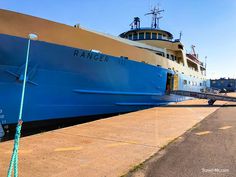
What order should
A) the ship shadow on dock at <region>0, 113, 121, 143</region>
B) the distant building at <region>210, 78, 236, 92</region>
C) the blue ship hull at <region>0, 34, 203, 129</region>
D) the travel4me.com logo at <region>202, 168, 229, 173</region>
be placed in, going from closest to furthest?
the travel4me.com logo at <region>202, 168, 229, 173</region> → the blue ship hull at <region>0, 34, 203, 129</region> → the ship shadow on dock at <region>0, 113, 121, 143</region> → the distant building at <region>210, 78, 236, 92</region>

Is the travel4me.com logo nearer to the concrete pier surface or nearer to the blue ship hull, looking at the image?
the concrete pier surface

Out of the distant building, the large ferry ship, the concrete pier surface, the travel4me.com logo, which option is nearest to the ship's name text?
the large ferry ship

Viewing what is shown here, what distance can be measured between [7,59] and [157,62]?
25.0 ft

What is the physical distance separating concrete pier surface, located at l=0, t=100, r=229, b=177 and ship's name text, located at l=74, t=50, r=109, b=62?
2.54m

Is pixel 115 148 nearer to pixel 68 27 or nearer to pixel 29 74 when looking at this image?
pixel 29 74

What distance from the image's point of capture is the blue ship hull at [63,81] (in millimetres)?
6414

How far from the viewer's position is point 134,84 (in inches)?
407

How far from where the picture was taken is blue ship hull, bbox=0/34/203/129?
6.41 m

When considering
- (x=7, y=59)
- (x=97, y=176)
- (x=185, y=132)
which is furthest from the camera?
(x=7, y=59)

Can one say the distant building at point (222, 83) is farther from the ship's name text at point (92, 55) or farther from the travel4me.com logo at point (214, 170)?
the travel4me.com logo at point (214, 170)

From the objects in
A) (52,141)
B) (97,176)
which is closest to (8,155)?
(52,141)

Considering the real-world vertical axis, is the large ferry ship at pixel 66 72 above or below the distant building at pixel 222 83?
below

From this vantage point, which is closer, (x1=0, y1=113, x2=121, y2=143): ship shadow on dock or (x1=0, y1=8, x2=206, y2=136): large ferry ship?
(x1=0, y1=8, x2=206, y2=136): large ferry ship

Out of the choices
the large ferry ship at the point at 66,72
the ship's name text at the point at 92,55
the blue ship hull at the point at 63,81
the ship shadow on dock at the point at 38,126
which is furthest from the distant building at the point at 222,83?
the ship shadow on dock at the point at 38,126
